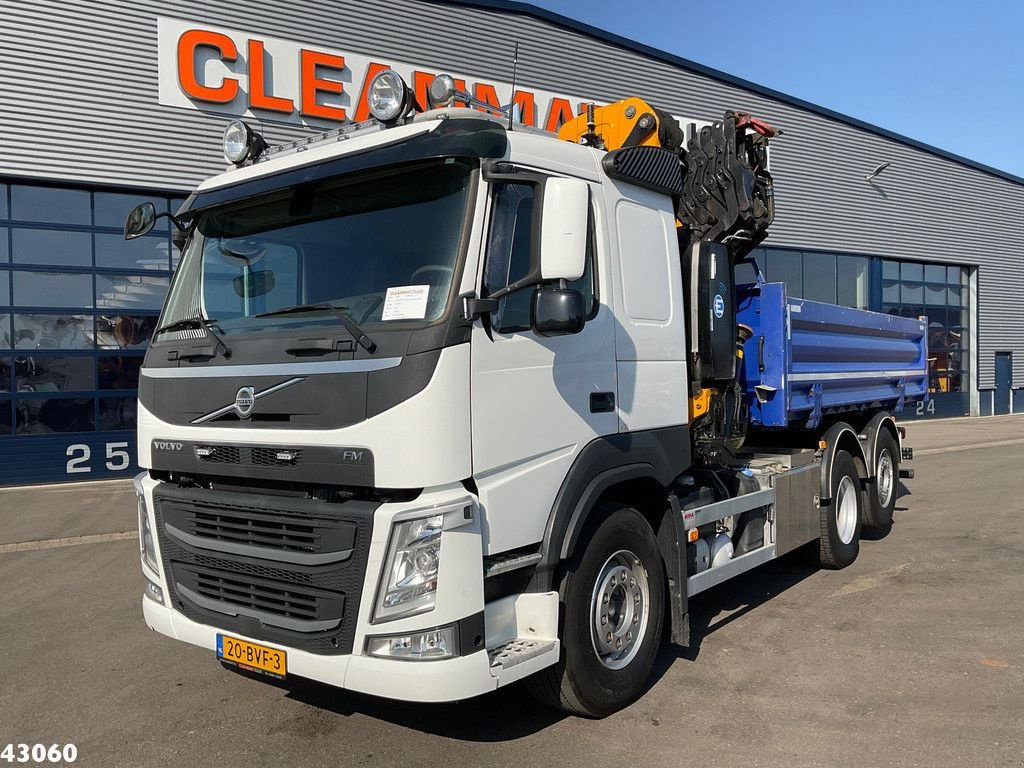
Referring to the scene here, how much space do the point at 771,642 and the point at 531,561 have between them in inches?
93.1

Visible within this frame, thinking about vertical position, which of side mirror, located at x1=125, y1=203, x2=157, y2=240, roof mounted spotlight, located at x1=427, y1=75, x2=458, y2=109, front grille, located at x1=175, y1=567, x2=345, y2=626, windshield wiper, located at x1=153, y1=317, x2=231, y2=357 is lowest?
front grille, located at x1=175, y1=567, x2=345, y2=626

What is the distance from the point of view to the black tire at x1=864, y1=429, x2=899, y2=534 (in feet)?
25.7

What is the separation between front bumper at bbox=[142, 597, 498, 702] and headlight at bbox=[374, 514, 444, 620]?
215 millimetres

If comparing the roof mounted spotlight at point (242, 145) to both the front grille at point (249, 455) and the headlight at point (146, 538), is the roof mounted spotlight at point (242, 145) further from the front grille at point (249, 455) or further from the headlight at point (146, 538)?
the headlight at point (146, 538)

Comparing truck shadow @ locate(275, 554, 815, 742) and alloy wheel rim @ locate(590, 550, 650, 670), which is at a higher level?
alloy wheel rim @ locate(590, 550, 650, 670)

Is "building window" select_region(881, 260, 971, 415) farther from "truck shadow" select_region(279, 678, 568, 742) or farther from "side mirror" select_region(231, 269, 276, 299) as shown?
"side mirror" select_region(231, 269, 276, 299)

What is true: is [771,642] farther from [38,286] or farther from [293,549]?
[38,286]

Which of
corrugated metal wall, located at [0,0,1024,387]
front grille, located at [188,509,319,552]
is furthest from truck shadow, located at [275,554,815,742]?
corrugated metal wall, located at [0,0,1024,387]

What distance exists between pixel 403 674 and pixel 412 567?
16.4 inches

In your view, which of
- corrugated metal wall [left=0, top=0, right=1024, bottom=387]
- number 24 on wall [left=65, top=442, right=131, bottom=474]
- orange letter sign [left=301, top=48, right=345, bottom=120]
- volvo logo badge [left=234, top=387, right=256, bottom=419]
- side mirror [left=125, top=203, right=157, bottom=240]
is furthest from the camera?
orange letter sign [left=301, top=48, right=345, bottom=120]

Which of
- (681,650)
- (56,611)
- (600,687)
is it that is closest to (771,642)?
(681,650)

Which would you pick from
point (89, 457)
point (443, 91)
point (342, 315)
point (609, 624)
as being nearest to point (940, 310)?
point (89, 457)

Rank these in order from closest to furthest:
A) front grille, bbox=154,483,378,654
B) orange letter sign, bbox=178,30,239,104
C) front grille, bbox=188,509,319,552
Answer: front grille, bbox=154,483,378,654
front grille, bbox=188,509,319,552
orange letter sign, bbox=178,30,239,104

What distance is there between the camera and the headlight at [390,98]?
12.4ft
